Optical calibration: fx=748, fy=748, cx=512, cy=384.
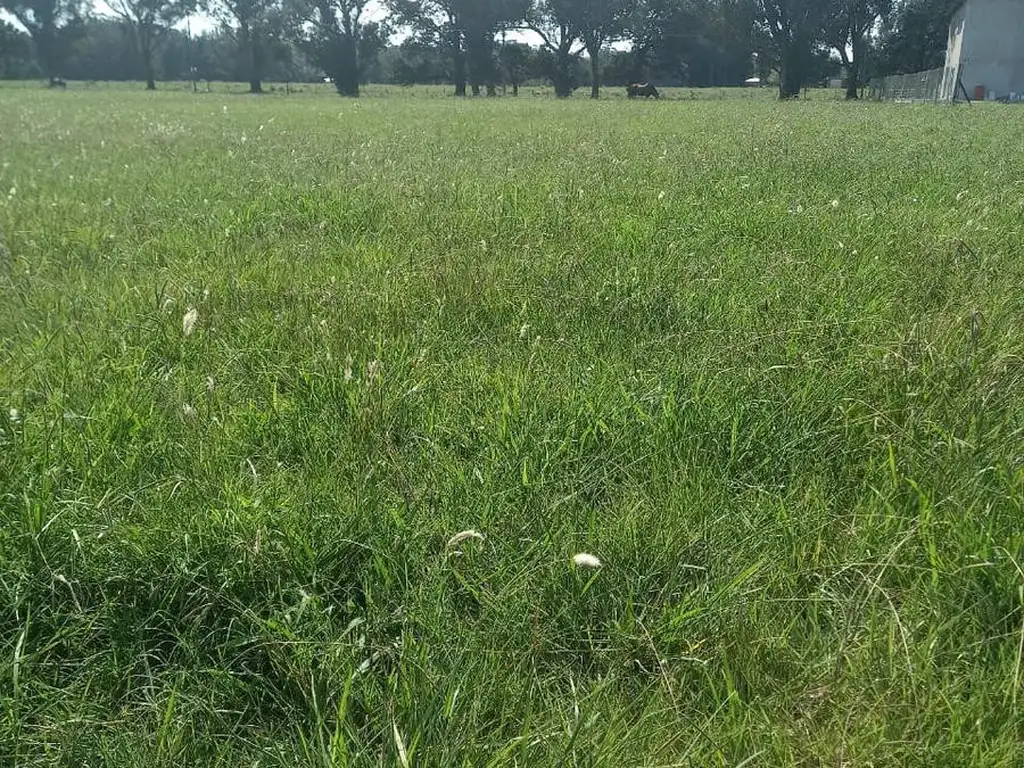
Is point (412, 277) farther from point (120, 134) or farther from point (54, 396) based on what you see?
point (120, 134)

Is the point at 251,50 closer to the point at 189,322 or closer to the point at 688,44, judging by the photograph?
the point at 688,44

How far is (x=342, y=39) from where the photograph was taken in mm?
63000

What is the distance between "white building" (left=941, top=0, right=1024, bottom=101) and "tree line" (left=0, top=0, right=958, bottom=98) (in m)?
7.83

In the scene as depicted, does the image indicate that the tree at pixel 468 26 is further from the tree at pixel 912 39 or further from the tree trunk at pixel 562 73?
the tree at pixel 912 39

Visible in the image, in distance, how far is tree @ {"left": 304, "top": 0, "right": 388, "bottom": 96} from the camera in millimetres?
61625

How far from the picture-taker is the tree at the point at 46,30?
69750mm

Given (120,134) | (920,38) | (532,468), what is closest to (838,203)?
(532,468)

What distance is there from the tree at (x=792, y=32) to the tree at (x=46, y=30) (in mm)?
61731

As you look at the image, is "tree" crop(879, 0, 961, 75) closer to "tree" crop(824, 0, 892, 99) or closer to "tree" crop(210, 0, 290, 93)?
"tree" crop(824, 0, 892, 99)

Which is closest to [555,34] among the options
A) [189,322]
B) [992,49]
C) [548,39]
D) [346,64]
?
[548,39]

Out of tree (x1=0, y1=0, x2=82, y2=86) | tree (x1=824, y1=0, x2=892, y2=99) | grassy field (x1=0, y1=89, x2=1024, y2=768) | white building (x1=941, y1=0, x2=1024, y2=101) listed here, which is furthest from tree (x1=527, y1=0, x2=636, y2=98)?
grassy field (x1=0, y1=89, x2=1024, y2=768)

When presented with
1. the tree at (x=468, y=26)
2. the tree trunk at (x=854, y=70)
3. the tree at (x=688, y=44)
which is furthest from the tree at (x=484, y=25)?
the tree trunk at (x=854, y=70)

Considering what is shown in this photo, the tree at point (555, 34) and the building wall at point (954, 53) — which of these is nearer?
the building wall at point (954, 53)

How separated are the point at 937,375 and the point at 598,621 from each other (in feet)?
5.21
